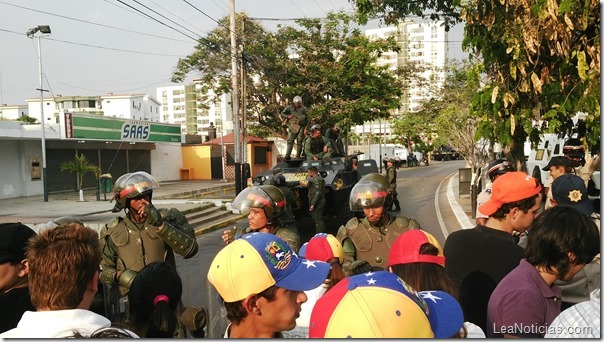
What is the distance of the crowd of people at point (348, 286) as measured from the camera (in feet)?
5.43

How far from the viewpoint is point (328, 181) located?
34.8 ft

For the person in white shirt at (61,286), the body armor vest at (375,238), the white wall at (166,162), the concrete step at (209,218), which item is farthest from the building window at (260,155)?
the person in white shirt at (61,286)

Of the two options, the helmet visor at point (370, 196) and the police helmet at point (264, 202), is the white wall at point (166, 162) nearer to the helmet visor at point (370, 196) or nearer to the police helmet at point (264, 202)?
the police helmet at point (264, 202)

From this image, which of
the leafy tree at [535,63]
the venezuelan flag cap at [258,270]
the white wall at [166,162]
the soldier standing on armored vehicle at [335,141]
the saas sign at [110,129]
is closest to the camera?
the venezuelan flag cap at [258,270]

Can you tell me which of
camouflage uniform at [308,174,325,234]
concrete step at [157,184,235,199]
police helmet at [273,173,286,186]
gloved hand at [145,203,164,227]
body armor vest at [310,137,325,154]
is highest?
body armor vest at [310,137,325,154]

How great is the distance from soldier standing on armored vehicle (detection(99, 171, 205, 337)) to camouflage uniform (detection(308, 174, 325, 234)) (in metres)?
5.93

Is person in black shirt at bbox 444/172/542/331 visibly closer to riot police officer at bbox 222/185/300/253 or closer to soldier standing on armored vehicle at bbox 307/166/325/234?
riot police officer at bbox 222/185/300/253

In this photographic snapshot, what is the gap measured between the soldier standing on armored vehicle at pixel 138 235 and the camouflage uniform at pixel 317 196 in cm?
593

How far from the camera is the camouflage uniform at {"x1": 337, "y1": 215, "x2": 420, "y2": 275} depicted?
400 centimetres

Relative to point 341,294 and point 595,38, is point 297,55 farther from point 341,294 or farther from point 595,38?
point 341,294

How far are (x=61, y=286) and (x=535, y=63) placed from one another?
481 centimetres

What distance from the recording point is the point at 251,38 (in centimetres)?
2136

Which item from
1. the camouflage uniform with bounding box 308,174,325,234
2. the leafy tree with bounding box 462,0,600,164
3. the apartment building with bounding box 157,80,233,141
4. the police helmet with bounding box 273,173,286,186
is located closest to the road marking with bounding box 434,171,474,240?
the camouflage uniform with bounding box 308,174,325,234

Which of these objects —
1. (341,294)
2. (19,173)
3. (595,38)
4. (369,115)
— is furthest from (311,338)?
(369,115)
